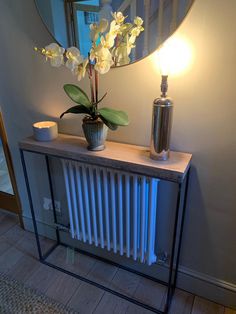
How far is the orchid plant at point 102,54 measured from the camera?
95 cm

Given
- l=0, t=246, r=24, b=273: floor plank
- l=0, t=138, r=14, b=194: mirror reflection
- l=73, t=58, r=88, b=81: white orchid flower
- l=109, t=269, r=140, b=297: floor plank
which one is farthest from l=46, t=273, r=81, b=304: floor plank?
l=73, t=58, r=88, b=81: white orchid flower

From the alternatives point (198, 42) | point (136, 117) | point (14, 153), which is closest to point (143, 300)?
point (136, 117)

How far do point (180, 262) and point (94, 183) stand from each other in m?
0.71

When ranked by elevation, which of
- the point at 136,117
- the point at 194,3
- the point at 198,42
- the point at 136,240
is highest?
the point at 194,3

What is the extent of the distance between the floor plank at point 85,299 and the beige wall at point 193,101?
57 centimetres

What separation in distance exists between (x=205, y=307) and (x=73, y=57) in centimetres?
151

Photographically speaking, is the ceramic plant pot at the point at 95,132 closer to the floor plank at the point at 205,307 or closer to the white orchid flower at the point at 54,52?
the white orchid flower at the point at 54,52

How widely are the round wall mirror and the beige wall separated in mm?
49

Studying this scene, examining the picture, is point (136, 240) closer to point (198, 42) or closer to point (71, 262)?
point (71, 262)

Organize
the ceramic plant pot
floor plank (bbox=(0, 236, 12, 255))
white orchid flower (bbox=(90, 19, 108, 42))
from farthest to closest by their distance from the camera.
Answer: floor plank (bbox=(0, 236, 12, 255)) → the ceramic plant pot → white orchid flower (bbox=(90, 19, 108, 42))

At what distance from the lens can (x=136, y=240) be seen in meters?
1.39

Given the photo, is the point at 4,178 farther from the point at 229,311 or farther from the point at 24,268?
the point at 229,311

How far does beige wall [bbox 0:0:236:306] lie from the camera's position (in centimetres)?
99

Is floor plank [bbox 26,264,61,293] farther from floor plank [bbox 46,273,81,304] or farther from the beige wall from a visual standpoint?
the beige wall
